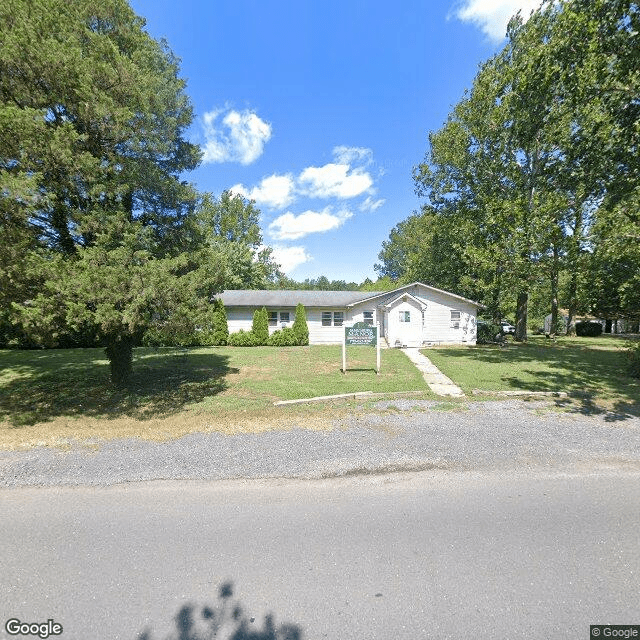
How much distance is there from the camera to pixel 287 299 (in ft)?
74.4

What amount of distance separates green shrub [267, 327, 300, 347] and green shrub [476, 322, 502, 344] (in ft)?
42.6

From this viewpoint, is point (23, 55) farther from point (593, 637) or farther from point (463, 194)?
point (463, 194)

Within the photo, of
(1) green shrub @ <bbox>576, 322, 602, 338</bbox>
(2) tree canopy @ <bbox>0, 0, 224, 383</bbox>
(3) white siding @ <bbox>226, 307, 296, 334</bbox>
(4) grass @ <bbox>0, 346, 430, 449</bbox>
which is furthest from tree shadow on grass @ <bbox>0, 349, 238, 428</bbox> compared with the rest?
(1) green shrub @ <bbox>576, 322, 602, 338</bbox>

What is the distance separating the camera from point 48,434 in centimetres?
546

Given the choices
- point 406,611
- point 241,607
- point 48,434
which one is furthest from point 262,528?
point 48,434

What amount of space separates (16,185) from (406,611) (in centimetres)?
783

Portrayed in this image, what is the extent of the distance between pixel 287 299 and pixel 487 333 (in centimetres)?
1441

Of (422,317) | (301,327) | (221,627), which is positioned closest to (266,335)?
(301,327)

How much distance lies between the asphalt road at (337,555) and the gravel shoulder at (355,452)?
1.05 ft

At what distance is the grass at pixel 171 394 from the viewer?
580 centimetres

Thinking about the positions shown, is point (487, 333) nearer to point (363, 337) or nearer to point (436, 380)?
point (436, 380)

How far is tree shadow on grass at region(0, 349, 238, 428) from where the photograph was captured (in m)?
6.86

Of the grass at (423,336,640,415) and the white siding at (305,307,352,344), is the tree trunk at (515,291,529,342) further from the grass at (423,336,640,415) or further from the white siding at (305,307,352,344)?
the white siding at (305,307,352,344)

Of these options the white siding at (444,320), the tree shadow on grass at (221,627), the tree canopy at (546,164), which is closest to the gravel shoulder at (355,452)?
the tree shadow on grass at (221,627)
